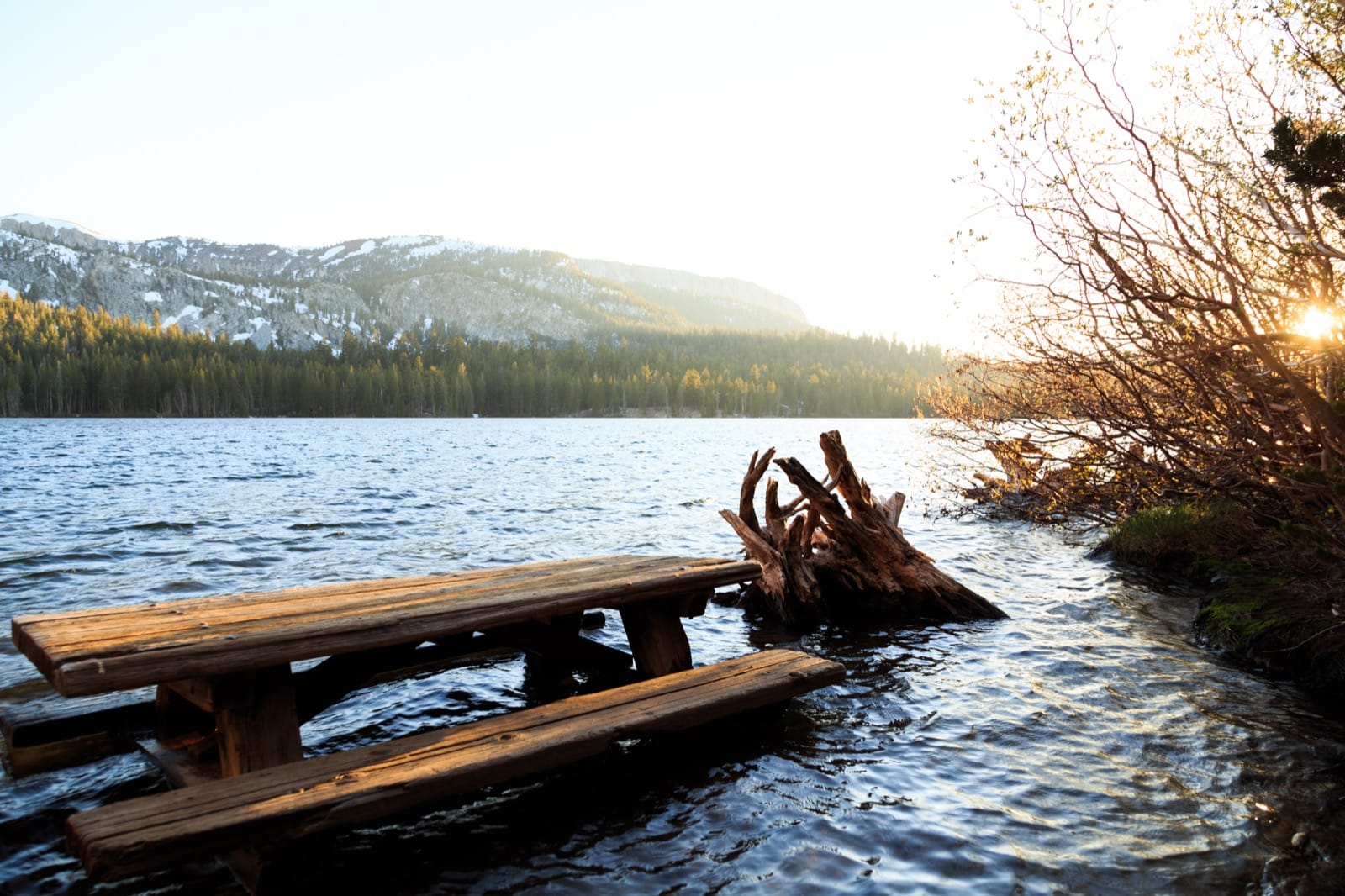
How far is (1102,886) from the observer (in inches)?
157

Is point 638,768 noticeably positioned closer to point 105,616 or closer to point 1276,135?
point 105,616

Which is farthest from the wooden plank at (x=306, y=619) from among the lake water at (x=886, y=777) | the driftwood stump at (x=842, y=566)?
the driftwood stump at (x=842, y=566)

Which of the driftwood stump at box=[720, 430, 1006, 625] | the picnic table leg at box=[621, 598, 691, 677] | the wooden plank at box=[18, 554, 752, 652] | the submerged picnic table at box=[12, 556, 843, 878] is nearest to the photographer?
the submerged picnic table at box=[12, 556, 843, 878]

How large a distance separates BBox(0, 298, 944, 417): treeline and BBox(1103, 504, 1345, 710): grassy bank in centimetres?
Result: 9387

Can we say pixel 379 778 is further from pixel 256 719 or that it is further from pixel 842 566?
pixel 842 566

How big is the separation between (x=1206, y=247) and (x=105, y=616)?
958 centimetres

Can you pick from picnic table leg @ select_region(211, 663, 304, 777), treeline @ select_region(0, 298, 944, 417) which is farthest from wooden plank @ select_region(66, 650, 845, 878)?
treeline @ select_region(0, 298, 944, 417)

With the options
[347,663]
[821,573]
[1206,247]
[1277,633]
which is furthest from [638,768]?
[1206,247]

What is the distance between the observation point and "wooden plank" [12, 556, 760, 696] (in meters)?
3.59

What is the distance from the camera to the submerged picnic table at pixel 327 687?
10.9ft

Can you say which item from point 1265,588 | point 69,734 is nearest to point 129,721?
point 69,734

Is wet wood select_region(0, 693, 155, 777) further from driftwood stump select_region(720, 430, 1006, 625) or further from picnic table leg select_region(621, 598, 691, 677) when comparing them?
driftwood stump select_region(720, 430, 1006, 625)

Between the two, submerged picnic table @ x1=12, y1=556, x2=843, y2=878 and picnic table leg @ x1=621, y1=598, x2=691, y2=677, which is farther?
picnic table leg @ x1=621, y1=598, x2=691, y2=677

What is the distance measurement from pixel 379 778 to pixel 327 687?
2075 millimetres
